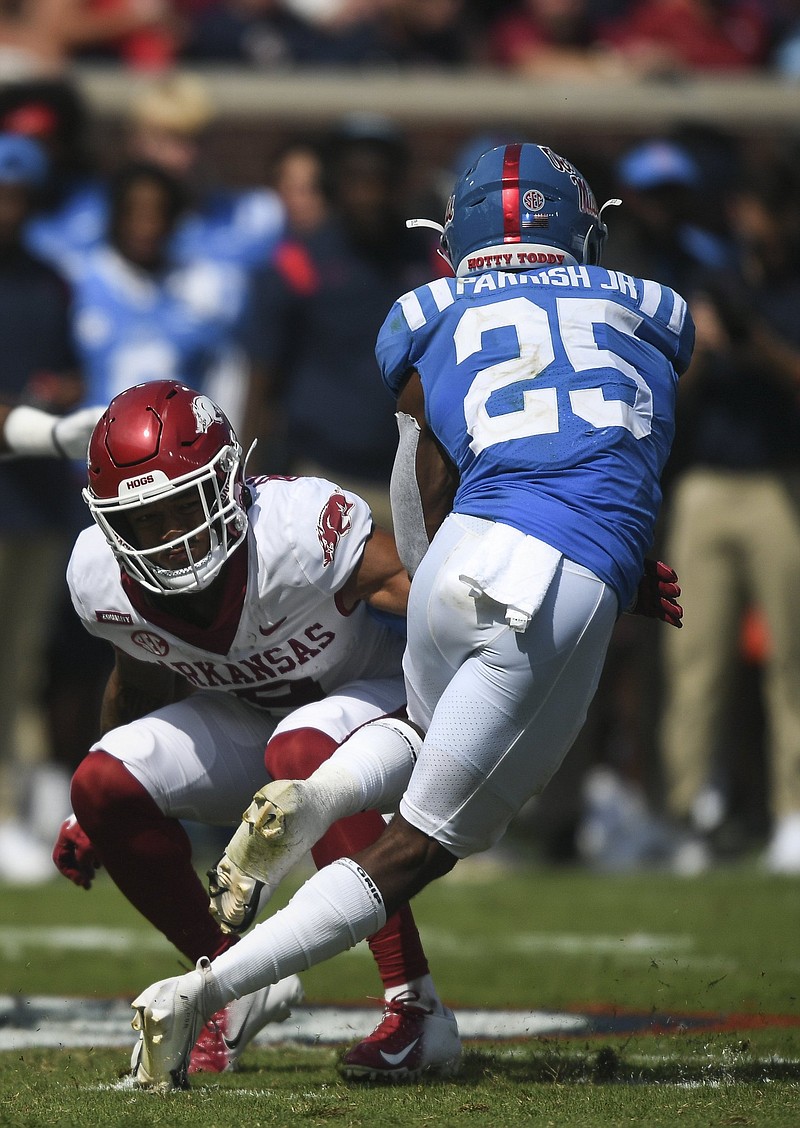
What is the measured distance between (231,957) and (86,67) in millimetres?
7422

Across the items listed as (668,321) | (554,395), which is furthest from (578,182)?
(554,395)

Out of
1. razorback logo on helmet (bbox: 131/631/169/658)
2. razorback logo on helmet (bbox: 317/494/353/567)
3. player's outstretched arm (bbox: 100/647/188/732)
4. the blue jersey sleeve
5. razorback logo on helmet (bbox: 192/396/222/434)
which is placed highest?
the blue jersey sleeve

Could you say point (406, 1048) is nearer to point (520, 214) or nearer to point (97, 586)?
point (97, 586)

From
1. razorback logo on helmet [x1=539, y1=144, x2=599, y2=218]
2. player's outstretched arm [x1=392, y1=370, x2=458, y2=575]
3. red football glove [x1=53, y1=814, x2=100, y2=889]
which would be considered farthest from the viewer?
red football glove [x1=53, y1=814, x2=100, y2=889]

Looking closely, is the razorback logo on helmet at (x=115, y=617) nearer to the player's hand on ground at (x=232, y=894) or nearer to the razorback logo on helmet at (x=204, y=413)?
the razorback logo on helmet at (x=204, y=413)

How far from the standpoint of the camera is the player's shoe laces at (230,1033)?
374cm

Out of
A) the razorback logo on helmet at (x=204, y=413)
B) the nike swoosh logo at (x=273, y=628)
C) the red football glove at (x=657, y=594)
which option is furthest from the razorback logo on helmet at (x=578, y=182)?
the nike swoosh logo at (x=273, y=628)

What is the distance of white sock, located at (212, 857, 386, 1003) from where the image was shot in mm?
3215

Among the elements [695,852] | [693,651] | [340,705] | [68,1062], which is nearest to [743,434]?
[693,651]

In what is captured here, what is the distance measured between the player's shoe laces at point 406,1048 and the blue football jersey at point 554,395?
1025mm

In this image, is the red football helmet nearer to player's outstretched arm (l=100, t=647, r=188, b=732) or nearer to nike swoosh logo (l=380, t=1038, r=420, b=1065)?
player's outstretched arm (l=100, t=647, r=188, b=732)

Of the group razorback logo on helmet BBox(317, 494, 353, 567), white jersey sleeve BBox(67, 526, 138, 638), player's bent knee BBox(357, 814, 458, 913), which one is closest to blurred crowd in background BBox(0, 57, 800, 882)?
white jersey sleeve BBox(67, 526, 138, 638)

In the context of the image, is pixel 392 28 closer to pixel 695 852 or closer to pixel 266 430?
pixel 266 430

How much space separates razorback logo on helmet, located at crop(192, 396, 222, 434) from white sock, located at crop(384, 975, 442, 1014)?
4.17 feet
